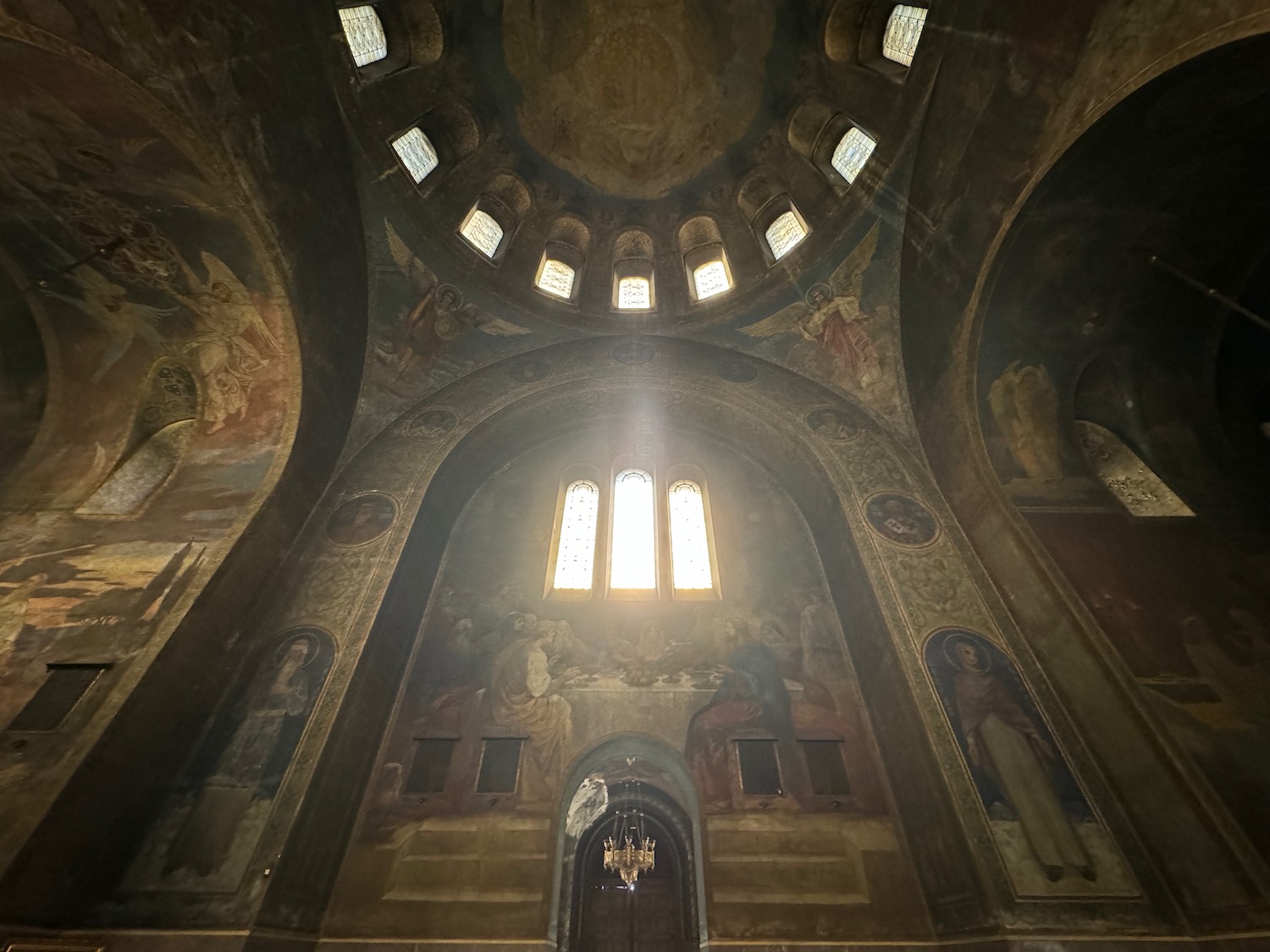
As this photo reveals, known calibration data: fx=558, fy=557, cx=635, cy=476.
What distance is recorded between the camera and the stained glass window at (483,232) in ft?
38.0

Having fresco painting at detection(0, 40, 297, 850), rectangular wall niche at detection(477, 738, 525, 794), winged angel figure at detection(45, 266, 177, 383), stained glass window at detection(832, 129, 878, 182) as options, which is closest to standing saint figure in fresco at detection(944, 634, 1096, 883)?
rectangular wall niche at detection(477, 738, 525, 794)

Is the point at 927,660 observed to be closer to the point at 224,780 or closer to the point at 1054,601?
the point at 1054,601

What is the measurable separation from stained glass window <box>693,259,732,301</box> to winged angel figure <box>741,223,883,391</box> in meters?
2.07

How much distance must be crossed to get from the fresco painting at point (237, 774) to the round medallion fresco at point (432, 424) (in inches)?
153

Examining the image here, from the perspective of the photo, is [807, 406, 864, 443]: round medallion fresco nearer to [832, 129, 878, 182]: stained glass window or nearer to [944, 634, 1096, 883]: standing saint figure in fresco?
[944, 634, 1096, 883]: standing saint figure in fresco

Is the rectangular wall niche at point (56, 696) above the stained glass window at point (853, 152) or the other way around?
the other way around

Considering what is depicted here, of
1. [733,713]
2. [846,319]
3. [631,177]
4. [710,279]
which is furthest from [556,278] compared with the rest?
[733,713]

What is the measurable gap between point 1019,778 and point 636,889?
7717 mm

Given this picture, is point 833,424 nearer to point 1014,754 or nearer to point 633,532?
point 633,532

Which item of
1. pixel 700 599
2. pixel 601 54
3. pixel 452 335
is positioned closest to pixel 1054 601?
pixel 700 599

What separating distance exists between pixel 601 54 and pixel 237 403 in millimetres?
10800

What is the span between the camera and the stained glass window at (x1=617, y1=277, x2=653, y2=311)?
41.9 feet

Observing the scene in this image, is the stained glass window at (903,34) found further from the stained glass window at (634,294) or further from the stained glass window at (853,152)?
the stained glass window at (634,294)

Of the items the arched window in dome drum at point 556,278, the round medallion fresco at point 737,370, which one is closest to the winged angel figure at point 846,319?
the round medallion fresco at point 737,370
